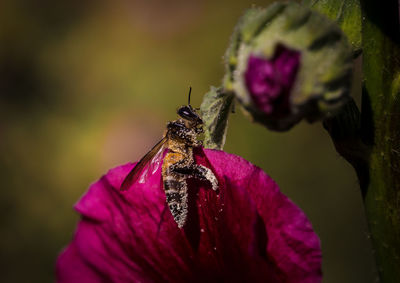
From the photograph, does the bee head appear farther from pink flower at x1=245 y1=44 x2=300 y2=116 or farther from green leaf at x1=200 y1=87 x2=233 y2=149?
pink flower at x1=245 y1=44 x2=300 y2=116

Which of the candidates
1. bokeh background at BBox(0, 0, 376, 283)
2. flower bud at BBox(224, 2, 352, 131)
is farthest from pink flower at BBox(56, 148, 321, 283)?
bokeh background at BBox(0, 0, 376, 283)

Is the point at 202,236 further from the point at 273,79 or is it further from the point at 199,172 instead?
the point at 273,79

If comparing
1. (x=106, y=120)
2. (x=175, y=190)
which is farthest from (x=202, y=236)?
(x=106, y=120)

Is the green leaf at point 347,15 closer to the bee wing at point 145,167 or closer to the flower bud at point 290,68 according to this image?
the flower bud at point 290,68

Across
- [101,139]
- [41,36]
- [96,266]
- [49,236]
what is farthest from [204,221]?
[41,36]

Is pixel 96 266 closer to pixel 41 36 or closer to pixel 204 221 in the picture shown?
pixel 204 221

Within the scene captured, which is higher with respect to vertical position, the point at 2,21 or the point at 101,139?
the point at 2,21
